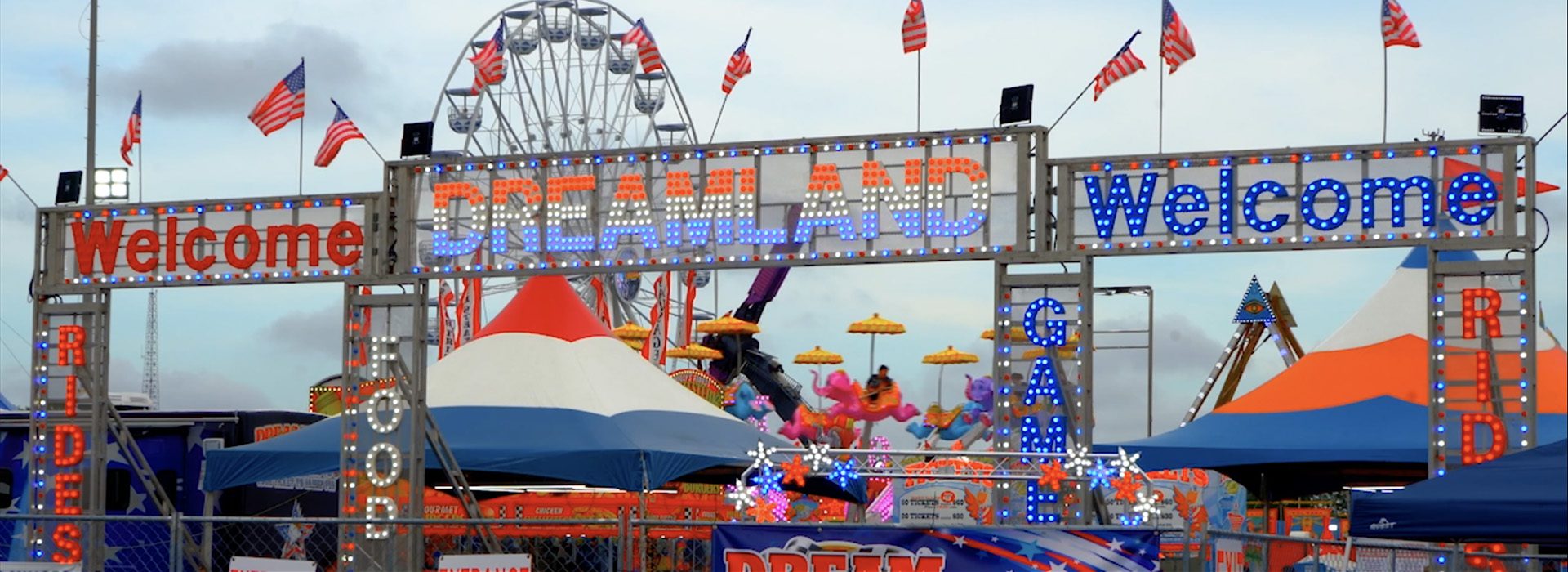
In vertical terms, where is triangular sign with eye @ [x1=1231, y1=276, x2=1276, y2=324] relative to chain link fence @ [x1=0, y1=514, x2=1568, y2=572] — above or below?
above

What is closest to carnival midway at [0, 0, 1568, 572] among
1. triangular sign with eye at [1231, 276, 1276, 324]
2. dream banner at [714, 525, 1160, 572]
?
dream banner at [714, 525, 1160, 572]

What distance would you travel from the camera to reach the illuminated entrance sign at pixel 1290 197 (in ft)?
52.6

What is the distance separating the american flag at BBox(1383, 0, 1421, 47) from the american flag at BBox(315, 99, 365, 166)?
35.0ft

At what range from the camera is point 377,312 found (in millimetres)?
19125

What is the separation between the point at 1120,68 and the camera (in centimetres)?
1814

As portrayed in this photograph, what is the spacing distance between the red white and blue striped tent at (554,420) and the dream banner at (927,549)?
7365mm

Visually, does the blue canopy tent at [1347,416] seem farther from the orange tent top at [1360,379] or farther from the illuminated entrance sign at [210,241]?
the illuminated entrance sign at [210,241]

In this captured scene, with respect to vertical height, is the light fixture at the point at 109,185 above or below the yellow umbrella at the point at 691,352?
above

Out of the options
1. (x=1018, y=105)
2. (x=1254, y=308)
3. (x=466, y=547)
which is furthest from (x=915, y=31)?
(x=1254, y=308)

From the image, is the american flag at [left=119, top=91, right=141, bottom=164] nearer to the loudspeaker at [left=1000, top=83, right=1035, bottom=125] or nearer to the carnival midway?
the carnival midway

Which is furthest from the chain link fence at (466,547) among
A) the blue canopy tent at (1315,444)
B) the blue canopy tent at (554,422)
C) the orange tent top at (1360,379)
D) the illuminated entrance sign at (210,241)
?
the illuminated entrance sign at (210,241)

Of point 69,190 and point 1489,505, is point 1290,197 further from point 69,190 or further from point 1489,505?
point 69,190

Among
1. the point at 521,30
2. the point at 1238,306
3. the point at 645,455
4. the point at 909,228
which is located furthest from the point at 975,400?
the point at 909,228

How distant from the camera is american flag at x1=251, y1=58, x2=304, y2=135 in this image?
20359mm
